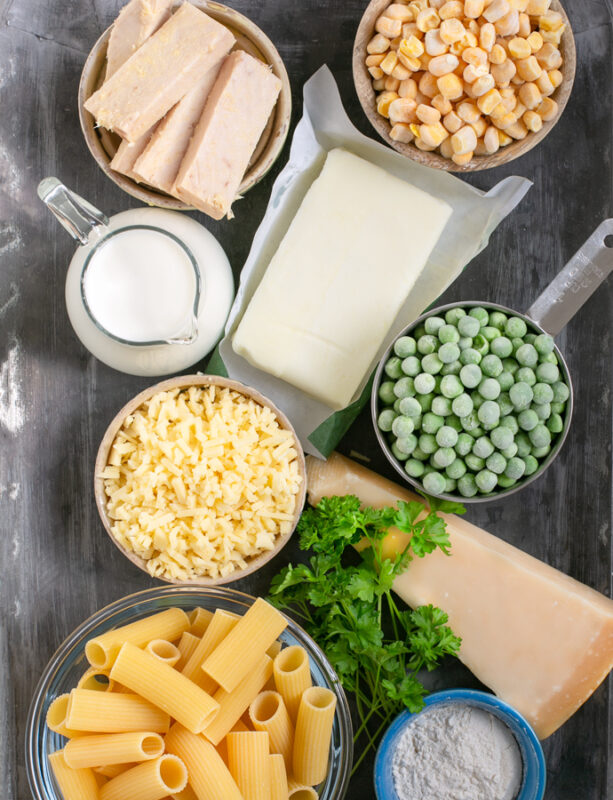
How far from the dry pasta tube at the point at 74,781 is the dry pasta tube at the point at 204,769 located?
0.17 m

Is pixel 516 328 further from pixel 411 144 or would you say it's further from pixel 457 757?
pixel 457 757

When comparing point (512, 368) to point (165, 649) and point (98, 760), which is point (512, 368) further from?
point (98, 760)

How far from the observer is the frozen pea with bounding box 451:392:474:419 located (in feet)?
4.93

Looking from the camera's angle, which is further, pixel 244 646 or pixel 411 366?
pixel 411 366

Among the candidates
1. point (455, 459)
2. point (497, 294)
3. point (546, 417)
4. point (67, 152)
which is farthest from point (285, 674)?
point (67, 152)

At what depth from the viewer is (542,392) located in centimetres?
151

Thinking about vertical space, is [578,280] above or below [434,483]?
above

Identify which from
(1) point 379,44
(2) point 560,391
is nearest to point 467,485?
(2) point 560,391

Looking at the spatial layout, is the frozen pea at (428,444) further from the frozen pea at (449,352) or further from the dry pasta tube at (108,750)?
the dry pasta tube at (108,750)

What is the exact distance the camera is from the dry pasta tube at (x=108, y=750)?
4.47ft

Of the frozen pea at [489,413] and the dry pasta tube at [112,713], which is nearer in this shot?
the dry pasta tube at [112,713]

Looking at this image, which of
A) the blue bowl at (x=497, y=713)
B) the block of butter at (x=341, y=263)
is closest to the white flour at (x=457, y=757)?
the blue bowl at (x=497, y=713)

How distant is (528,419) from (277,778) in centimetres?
82

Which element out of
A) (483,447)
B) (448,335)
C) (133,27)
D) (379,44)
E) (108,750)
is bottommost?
(108,750)
